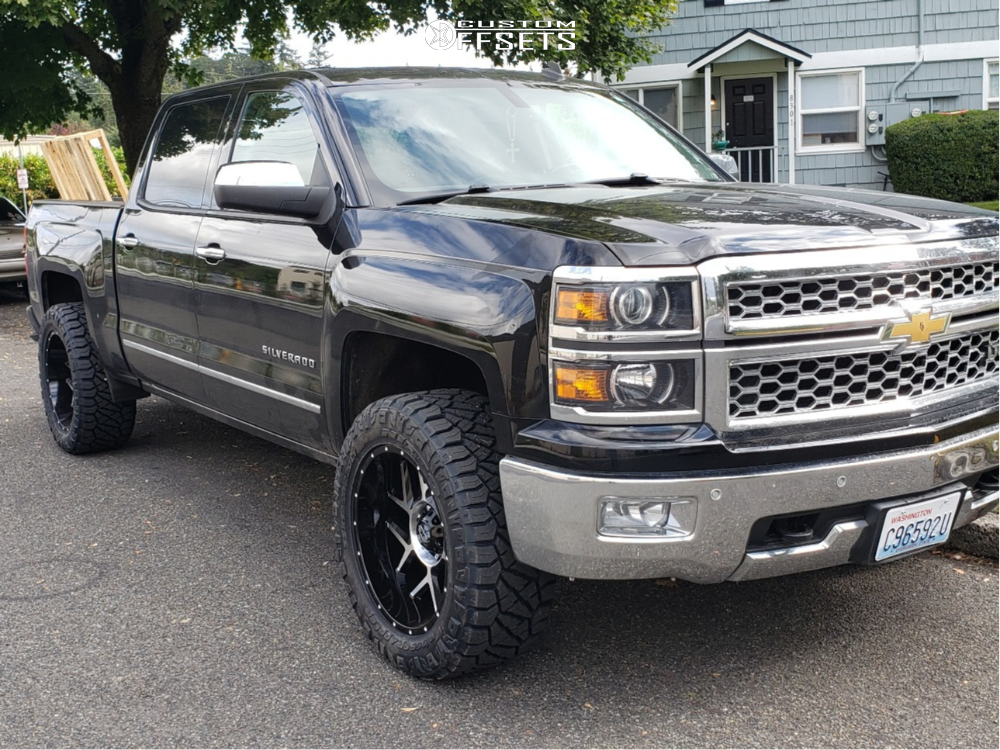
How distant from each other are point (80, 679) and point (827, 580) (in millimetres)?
2671

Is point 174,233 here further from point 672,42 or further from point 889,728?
point 672,42

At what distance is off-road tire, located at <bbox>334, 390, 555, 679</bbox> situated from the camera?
3.17 metres

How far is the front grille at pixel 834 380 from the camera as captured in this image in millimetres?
2926

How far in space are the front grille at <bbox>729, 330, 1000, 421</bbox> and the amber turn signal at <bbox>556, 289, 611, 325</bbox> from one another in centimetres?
37

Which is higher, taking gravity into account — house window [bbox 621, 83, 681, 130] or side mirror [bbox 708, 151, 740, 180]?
house window [bbox 621, 83, 681, 130]

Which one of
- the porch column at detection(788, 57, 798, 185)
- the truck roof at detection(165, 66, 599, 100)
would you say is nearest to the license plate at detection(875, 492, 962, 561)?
the truck roof at detection(165, 66, 599, 100)

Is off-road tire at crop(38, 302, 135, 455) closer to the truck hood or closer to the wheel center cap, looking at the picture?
the truck hood

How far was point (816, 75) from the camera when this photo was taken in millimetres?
19094

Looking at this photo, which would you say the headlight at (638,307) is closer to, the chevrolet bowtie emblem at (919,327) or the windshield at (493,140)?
the chevrolet bowtie emblem at (919,327)

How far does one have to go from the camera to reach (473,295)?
3.20 m

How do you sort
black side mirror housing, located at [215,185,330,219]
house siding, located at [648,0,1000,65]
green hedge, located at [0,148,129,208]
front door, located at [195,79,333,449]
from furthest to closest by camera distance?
green hedge, located at [0,148,129,208], house siding, located at [648,0,1000,65], front door, located at [195,79,333,449], black side mirror housing, located at [215,185,330,219]

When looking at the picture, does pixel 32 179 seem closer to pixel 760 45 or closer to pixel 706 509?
pixel 760 45

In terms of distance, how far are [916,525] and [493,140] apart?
6.98 ft

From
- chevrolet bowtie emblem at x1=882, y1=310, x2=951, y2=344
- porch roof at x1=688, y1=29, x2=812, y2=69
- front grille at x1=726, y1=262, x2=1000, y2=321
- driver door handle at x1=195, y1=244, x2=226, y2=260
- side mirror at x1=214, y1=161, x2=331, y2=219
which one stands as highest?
porch roof at x1=688, y1=29, x2=812, y2=69
